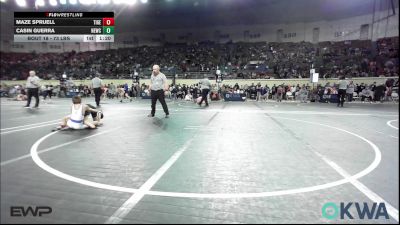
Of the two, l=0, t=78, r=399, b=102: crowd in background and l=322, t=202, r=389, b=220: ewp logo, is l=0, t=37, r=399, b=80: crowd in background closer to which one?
l=0, t=78, r=399, b=102: crowd in background

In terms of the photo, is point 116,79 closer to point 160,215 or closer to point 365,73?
point 365,73

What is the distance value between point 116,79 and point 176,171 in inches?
1083

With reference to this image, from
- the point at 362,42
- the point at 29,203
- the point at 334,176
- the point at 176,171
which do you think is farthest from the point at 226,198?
the point at 362,42

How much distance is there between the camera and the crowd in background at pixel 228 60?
2672 cm

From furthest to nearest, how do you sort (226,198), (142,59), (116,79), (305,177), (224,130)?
(142,59)
(116,79)
(224,130)
(305,177)
(226,198)

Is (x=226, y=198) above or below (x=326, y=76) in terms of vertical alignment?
below

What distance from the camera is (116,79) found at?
96.8ft

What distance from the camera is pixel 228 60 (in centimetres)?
3331
